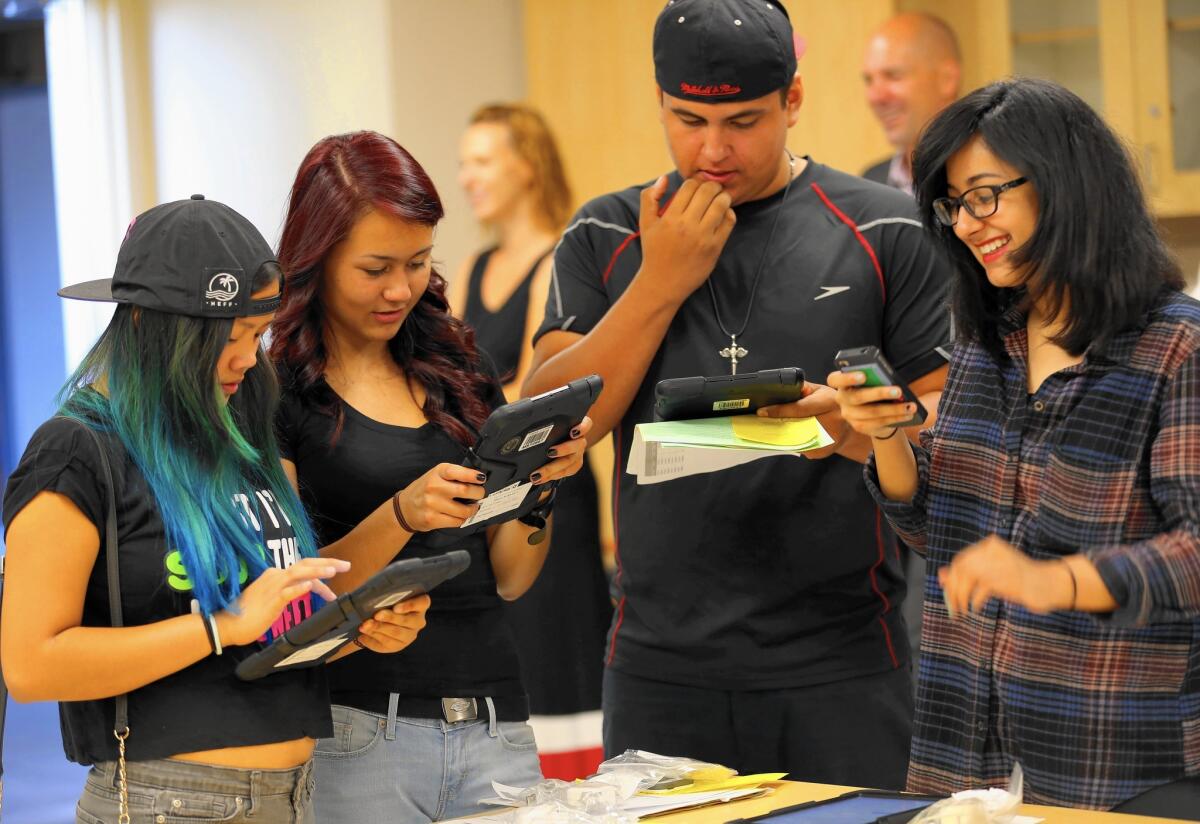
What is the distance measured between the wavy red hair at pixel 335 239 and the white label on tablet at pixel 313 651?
367mm

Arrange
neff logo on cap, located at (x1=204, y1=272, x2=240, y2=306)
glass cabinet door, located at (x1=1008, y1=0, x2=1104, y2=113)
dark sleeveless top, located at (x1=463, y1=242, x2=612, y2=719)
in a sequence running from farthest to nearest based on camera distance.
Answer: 1. glass cabinet door, located at (x1=1008, y1=0, x2=1104, y2=113)
2. dark sleeveless top, located at (x1=463, y1=242, x2=612, y2=719)
3. neff logo on cap, located at (x1=204, y1=272, x2=240, y2=306)

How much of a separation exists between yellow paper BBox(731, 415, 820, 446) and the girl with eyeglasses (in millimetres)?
117

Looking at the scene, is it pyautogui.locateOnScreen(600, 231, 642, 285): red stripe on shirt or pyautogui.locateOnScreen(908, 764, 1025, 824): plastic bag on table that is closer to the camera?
pyautogui.locateOnScreen(908, 764, 1025, 824): plastic bag on table

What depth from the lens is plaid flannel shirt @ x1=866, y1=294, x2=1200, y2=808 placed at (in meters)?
1.57

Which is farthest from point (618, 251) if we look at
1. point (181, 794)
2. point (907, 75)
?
point (907, 75)

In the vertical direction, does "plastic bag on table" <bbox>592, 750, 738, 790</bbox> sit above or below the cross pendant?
below

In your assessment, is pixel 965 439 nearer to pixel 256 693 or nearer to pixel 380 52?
pixel 256 693

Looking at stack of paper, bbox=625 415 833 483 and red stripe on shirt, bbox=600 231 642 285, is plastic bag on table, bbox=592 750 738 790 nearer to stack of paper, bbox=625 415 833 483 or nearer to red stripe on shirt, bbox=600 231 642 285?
stack of paper, bbox=625 415 833 483

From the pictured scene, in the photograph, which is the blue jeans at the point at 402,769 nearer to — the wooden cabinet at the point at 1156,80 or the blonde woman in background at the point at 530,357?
the blonde woman in background at the point at 530,357

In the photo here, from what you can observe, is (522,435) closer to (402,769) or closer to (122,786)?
(402,769)

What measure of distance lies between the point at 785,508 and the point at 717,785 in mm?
523

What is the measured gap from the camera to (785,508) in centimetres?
212

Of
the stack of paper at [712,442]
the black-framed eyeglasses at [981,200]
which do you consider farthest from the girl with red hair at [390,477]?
the black-framed eyeglasses at [981,200]

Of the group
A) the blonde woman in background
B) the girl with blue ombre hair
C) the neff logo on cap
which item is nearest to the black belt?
the girl with blue ombre hair
